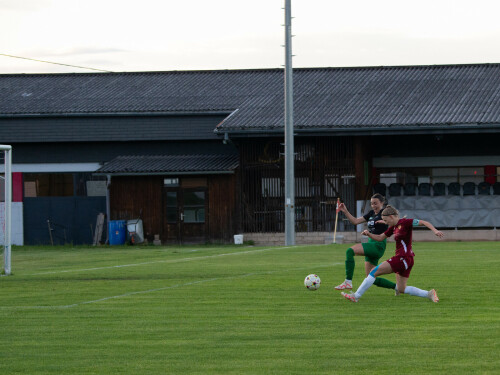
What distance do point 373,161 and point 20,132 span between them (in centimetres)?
1658

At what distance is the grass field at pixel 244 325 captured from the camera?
9594mm

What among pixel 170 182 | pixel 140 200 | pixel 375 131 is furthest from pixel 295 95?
pixel 140 200

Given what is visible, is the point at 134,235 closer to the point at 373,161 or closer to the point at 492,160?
the point at 373,161

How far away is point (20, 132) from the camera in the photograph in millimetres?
44781

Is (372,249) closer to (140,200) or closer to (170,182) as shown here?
(170,182)

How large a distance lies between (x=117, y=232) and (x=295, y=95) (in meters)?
10.7

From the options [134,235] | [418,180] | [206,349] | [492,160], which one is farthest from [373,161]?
[206,349]

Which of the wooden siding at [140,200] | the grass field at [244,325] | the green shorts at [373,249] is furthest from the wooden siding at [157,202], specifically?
the green shorts at [373,249]

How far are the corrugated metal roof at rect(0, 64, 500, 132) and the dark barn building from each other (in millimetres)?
98

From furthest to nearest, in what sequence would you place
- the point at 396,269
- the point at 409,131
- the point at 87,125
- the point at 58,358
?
the point at 87,125
the point at 409,131
the point at 396,269
the point at 58,358

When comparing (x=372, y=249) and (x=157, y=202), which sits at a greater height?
(x=157, y=202)

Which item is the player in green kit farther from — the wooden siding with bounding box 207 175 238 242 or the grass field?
the wooden siding with bounding box 207 175 238 242

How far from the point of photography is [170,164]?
4275 cm

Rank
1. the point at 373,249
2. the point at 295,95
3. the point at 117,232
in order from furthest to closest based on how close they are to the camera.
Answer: the point at 295,95 → the point at 117,232 → the point at 373,249
